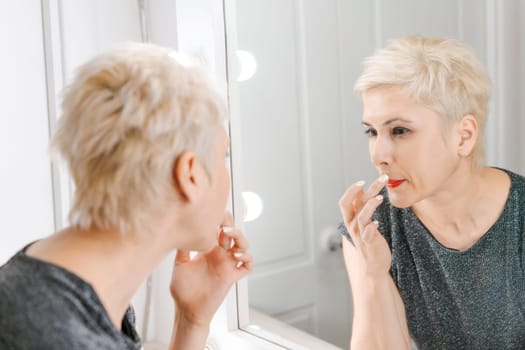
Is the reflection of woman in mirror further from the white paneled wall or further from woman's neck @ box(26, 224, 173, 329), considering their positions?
the white paneled wall

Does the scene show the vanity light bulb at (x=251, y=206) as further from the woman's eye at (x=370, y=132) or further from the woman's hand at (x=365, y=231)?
the woman's eye at (x=370, y=132)

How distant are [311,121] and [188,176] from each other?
1.72 ft

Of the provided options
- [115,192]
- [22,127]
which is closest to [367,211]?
[115,192]

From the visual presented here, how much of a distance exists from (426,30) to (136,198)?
49 cm

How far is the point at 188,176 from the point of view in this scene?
2.39 ft

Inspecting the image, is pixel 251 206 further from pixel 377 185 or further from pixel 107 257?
pixel 107 257

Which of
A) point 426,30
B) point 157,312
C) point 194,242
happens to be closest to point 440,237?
point 426,30

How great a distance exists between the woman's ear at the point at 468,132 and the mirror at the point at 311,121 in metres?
0.02

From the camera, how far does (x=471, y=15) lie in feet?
3.10

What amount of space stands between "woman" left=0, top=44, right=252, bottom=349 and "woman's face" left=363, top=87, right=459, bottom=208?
1.03ft

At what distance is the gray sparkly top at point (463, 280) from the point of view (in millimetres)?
999

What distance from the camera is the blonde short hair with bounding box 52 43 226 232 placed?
0.69 m

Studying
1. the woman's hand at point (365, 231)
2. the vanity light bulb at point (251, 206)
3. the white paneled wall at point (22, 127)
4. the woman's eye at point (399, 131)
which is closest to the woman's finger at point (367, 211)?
the woman's hand at point (365, 231)

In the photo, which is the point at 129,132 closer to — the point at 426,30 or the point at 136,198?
the point at 136,198
